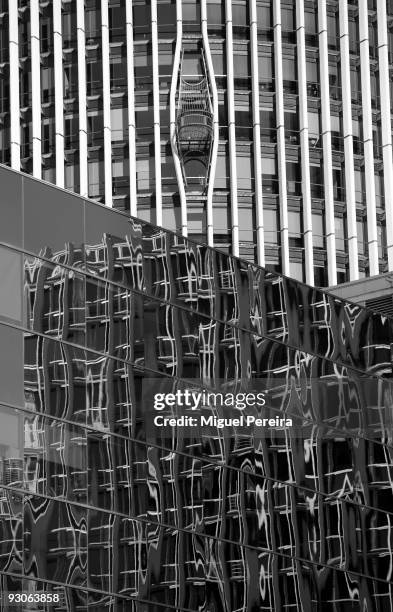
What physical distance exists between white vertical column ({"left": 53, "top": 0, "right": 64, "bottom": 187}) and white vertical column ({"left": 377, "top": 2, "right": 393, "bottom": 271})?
15862 millimetres

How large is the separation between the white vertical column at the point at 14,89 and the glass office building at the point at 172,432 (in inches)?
1621

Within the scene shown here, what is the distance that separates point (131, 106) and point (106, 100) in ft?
4.27

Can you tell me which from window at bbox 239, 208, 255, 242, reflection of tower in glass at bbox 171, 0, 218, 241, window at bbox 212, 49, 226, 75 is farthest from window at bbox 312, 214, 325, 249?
window at bbox 212, 49, 226, 75

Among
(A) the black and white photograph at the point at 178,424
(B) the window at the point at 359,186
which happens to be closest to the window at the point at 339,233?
(B) the window at the point at 359,186

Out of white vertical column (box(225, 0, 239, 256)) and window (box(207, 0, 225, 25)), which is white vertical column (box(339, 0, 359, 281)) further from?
window (box(207, 0, 225, 25))

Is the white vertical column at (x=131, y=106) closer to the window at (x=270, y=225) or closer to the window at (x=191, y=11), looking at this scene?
the window at (x=191, y=11)

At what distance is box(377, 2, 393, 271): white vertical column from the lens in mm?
91750

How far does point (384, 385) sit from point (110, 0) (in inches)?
1846

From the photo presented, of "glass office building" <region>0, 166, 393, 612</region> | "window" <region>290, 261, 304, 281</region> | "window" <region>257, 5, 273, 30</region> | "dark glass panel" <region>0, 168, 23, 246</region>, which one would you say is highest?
"window" <region>257, 5, 273, 30</region>

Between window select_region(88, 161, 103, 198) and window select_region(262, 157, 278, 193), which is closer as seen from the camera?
window select_region(88, 161, 103, 198)

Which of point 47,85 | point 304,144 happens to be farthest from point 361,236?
point 47,85

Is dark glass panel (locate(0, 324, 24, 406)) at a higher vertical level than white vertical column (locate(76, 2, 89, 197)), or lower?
lower

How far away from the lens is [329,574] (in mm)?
46094

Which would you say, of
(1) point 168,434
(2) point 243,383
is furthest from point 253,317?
(1) point 168,434
